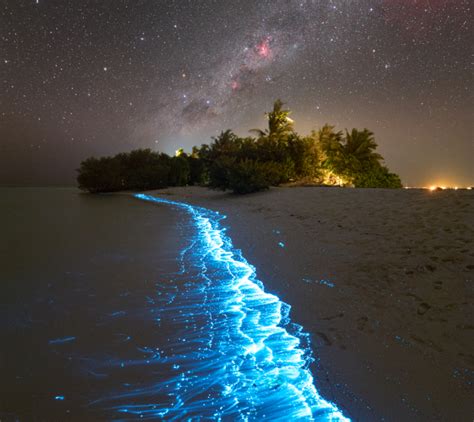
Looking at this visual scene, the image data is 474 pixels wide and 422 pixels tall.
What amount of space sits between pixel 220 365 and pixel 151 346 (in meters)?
0.65

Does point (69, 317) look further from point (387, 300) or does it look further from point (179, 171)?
point (179, 171)

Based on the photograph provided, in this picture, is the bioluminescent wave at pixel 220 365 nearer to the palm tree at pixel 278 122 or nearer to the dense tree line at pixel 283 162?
the dense tree line at pixel 283 162

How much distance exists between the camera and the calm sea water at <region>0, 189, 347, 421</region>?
6.25 feet

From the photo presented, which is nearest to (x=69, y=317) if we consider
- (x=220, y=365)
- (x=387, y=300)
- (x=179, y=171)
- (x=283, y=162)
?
(x=220, y=365)

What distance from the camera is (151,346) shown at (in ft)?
8.53

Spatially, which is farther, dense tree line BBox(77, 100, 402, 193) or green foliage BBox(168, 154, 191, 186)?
green foliage BBox(168, 154, 191, 186)

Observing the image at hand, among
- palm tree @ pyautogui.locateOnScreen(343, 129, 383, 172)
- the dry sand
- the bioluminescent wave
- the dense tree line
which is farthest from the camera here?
palm tree @ pyautogui.locateOnScreen(343, 129, 383, 172)

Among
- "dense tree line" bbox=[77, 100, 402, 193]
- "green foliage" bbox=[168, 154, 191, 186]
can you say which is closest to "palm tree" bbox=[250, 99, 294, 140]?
"dense tree line" bbox=[77, 100, 402, 193]

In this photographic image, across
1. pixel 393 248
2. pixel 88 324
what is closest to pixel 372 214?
pixel 393 248

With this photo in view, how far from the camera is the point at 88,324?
3021 mm

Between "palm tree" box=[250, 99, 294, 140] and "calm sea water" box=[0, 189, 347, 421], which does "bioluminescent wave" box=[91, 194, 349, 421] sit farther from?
"palm tree" box=[250, 99, 294, 140]

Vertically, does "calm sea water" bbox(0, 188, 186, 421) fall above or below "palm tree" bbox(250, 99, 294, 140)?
below

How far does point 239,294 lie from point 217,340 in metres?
1.12

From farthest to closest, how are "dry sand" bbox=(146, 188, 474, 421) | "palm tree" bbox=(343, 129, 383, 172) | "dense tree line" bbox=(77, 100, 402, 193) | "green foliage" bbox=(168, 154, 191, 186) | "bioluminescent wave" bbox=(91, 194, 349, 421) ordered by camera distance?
"green foliage" bbox=(168, 154, 191, 186), "palm tree" bbox=(343, 129, 383, 172), "dense tree line" bbox=(77, 100, 402, 193), "dry sand" bbox=(146, 188, 474, 421), "bioluminescent wave" bbox=(91, 194, 349, 421)
